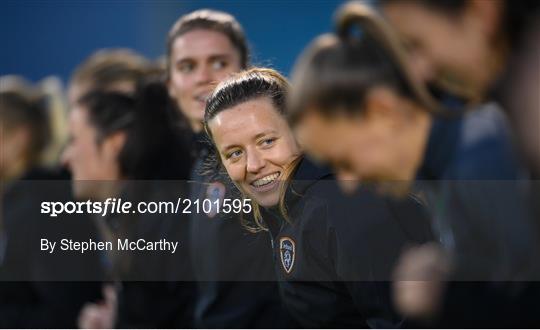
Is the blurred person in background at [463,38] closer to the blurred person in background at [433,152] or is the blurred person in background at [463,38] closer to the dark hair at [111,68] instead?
the blurred person in background at [433,152]

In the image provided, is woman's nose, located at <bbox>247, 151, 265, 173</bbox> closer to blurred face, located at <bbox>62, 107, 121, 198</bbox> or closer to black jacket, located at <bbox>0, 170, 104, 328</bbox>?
blurred face, located at <bbox>62, 107, 121, 198</bbox>

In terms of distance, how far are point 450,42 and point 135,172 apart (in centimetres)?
127

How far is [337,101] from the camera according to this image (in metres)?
2.97

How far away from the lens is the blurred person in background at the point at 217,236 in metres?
3.48

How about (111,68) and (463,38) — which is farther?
(111,68)

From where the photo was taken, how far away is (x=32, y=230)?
3.52m

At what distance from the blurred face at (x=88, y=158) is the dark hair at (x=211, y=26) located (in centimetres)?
39

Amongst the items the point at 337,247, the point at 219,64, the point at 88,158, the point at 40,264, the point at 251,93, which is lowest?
the point at 337,247

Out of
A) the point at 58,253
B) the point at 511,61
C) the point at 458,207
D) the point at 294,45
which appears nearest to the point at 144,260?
the point at 58,253

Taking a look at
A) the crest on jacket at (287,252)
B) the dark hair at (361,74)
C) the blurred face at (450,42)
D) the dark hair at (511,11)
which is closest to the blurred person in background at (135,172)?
the crest on jacket at (287,252)

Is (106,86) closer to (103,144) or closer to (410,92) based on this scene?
(103,144)

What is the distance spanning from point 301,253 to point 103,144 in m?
0.84

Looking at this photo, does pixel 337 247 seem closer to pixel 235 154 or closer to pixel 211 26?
pixel 235 154

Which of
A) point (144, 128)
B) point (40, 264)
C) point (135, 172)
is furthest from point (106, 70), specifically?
point (40, 264)
